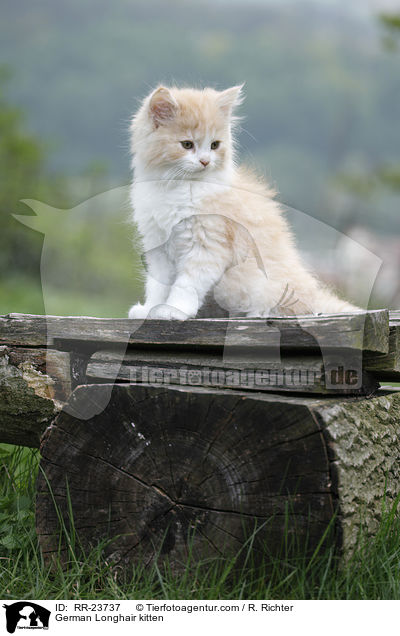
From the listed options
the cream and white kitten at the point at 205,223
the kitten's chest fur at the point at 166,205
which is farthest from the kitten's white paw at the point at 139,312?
the kitten's chest fur at the point at 166,205

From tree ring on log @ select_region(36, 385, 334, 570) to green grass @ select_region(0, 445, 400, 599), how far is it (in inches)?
1.6

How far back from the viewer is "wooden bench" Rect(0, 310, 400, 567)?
1.76m

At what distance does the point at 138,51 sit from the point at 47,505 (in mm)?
61938

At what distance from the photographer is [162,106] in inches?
101

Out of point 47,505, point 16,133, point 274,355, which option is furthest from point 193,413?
point 16,133

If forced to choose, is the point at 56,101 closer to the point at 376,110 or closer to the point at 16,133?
the point at 376,110

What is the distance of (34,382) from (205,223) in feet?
2.93

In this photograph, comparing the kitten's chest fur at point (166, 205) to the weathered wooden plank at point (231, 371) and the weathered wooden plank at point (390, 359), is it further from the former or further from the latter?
the weathered wooden plank at point (390, 359)

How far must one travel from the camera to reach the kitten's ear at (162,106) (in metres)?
2.51

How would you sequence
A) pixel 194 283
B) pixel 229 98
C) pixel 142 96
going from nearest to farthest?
pixel 194 283, pixel 229 98, pixel 142 96

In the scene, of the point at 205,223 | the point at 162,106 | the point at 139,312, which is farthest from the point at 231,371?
the point at 162,106

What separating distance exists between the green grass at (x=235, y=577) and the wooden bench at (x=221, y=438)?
0.05 metres
